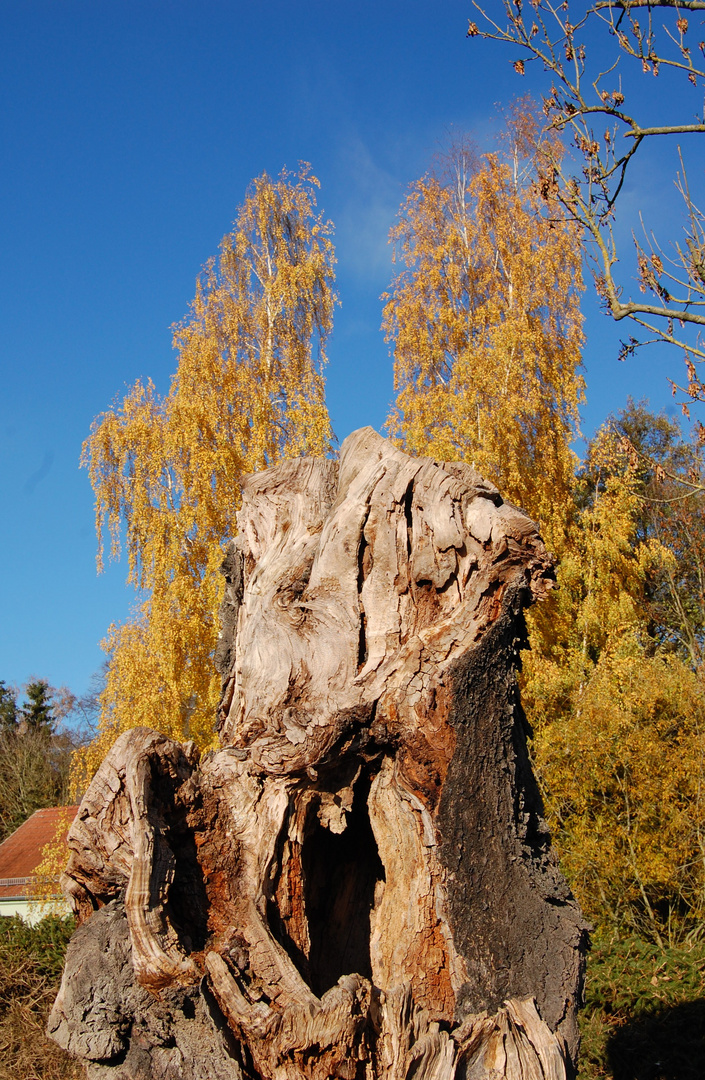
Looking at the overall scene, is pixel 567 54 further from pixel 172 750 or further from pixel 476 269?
pixel 476 269

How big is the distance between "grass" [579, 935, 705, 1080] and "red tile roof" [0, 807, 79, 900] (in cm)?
1138

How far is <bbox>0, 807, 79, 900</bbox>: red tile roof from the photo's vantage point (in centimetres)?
1672

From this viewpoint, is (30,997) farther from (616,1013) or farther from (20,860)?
(20,860)

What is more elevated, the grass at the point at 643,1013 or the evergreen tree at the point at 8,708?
the evergreen tree at the point at 8,708

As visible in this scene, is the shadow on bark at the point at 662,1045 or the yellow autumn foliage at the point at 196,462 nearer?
the shadow on bark at the point at 662,1045

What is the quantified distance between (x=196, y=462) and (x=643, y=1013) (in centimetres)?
812

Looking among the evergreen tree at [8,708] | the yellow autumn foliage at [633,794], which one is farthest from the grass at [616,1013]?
the evergreen tree at [8,708]

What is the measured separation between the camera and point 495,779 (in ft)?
9.11

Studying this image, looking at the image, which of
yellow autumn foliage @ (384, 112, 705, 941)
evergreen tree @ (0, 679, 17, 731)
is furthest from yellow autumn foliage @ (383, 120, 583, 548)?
evergreen tree @ (0, 679, 17, 731)

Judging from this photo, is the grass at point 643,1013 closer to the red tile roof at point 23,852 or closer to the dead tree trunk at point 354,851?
the dead tree trunk at point 354,851

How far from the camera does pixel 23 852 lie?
58.1 ft

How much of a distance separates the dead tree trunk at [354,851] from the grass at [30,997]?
584 centimetres

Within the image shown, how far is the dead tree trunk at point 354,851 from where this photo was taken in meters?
2.25

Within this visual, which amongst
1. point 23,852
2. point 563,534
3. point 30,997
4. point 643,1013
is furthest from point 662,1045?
point 23,852
